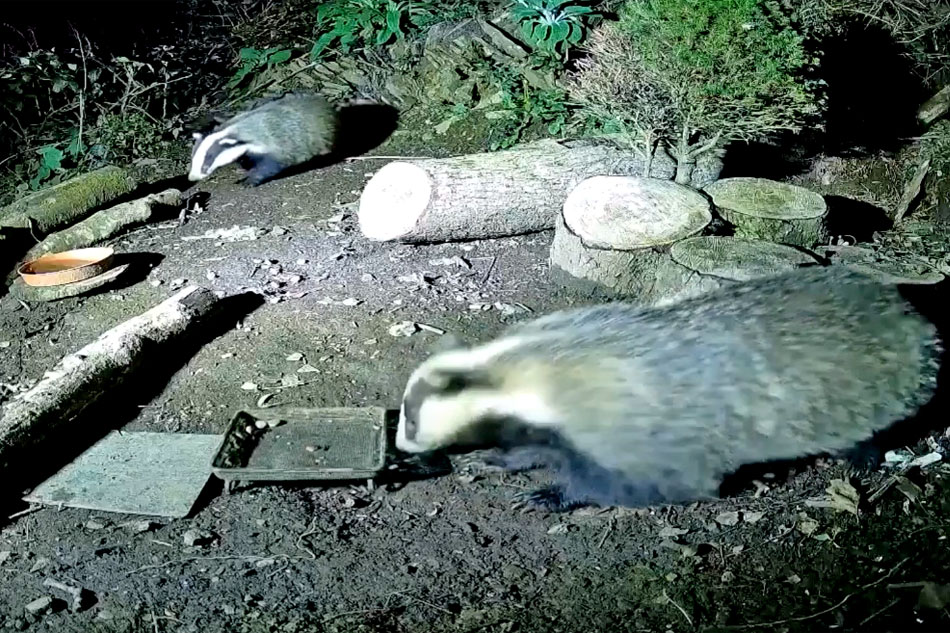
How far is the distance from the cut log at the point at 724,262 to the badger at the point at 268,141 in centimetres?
397

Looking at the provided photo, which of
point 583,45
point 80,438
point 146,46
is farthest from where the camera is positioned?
point 146,46

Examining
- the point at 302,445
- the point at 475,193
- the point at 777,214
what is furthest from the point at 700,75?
the point at 302,445

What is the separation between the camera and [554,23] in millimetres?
7816

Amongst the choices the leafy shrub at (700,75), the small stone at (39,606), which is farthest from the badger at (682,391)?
the leafy shrub at (700,75)

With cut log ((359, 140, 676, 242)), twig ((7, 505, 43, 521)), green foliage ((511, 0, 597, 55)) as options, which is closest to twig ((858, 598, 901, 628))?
twig ((7, 505, 43, 521))

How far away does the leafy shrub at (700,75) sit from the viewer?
17.1ft

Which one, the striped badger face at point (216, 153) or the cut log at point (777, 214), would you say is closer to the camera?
the cut log at point (777, 214)

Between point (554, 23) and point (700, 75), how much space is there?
2723 millimetres

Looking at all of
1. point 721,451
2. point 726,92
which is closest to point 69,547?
point 721,451

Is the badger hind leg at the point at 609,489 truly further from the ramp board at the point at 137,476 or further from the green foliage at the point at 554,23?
the green foliage at the point at 554,23

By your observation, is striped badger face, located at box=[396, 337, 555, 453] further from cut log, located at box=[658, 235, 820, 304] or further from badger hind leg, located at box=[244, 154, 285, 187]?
badger hind leg, located at box=[244, 154, 285, 187]

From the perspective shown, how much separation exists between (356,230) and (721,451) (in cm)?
363

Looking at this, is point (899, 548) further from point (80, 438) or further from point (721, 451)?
point (80, 438)

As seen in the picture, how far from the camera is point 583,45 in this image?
301 inches
